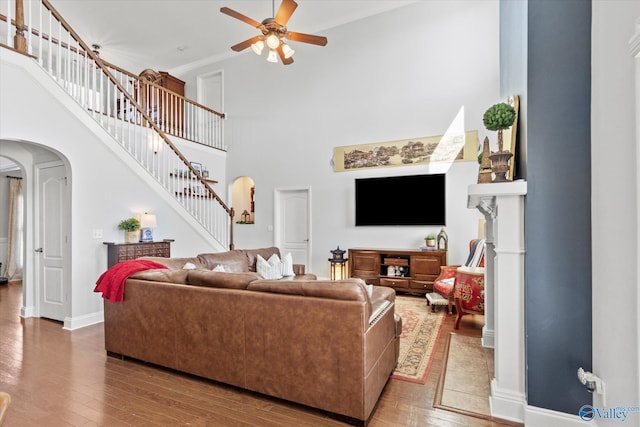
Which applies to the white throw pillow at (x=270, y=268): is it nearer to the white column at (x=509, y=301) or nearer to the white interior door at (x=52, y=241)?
the white interior door at (x=52, y=241)

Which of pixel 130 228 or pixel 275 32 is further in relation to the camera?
pixel 130 228

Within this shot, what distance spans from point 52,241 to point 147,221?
1.19 metres

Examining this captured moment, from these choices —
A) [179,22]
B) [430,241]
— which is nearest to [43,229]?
[179,22]

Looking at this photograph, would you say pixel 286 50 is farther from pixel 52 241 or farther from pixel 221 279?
pixel 52 241

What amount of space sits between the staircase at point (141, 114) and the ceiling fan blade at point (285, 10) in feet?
8.33

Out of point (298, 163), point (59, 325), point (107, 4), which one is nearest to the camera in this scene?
point (59, 325)

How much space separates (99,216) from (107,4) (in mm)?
4342

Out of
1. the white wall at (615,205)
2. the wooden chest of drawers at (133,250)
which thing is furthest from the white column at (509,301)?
the wooden chest of drawers at (133,250)

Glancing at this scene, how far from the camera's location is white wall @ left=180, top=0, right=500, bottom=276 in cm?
561

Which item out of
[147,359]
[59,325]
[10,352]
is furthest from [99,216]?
[147,359]

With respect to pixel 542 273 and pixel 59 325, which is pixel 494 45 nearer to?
pixel 542 273

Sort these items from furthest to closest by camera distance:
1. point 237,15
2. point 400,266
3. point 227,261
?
point 400,266, point 227,261, point 237,15

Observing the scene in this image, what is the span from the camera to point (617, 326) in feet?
5.34

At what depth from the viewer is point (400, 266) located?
5.80m
